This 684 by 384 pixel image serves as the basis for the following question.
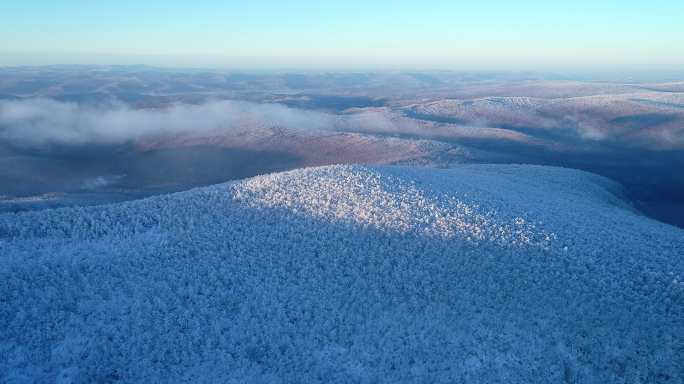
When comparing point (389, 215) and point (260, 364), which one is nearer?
point (260, 364)

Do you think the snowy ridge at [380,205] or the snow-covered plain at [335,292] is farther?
the snowy ridge at [380,205]

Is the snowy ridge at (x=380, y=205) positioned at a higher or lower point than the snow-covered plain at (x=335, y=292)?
higher

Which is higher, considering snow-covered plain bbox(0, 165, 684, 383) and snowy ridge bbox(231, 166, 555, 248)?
snowy ridge bbox(231, 166, 555, 248)

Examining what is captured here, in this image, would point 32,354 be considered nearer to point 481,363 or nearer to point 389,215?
point 481,363

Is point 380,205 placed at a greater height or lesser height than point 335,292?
greater

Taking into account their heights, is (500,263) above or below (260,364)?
above

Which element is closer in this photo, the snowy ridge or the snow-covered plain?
the snow-covered plain

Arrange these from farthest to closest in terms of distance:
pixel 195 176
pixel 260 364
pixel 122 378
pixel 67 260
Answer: pixel 195 176 < pixel 67 260 < pixel 260 364 < pixel 122 378

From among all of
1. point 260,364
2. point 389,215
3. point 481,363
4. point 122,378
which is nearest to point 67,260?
point 122,378
